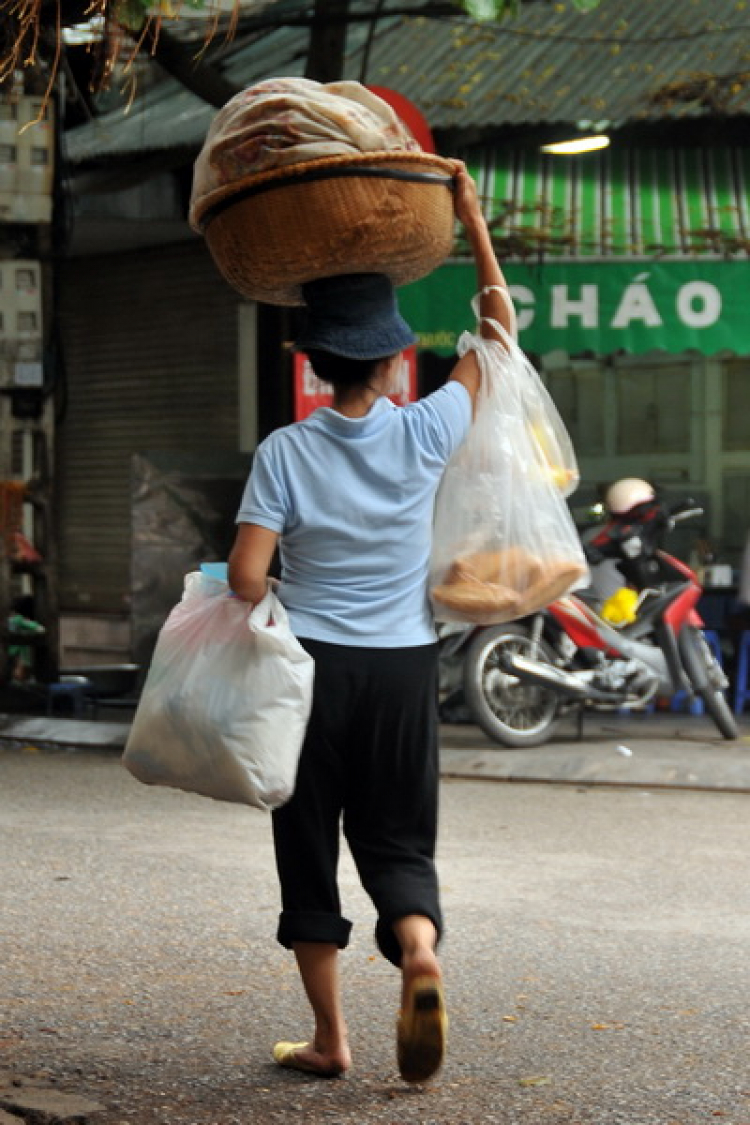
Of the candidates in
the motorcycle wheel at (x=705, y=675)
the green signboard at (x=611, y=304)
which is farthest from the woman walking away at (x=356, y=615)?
the green signboard at (x=611, y=304)

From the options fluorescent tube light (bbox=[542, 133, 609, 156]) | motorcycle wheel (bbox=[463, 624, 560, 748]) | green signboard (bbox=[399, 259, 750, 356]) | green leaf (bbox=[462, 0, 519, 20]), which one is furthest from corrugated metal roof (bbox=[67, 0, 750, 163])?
green leaf (bbox=[462, 0, 519, 20])

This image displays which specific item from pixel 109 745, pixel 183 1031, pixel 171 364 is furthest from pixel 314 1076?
pixel 171 364

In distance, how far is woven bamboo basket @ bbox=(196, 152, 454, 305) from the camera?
4066 millimetres

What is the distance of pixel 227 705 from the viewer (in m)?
4.03

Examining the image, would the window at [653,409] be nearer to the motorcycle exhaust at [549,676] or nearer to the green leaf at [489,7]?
the motorcycle exhaust at [549,676]

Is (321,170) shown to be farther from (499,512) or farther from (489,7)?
(489,7)

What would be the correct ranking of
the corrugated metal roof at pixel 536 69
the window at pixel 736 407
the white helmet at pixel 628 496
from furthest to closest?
the window at pixel 736 407 < the corrugated metal roof at pixel 536 69 < the white helmet at pixel 628 496

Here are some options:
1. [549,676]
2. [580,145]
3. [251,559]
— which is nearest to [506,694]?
[549,676]

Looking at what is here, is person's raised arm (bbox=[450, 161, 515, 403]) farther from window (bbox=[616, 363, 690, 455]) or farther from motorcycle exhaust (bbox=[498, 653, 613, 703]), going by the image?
window (bbox=[616, 363, 690, 455])

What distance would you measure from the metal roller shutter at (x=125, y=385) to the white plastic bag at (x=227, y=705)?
39.2ft

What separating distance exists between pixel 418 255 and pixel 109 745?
7.62m

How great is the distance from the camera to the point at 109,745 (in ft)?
37.6

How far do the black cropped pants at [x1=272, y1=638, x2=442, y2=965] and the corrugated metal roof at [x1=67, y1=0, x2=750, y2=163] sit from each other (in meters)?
9.08

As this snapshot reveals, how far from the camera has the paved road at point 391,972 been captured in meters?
4.20
